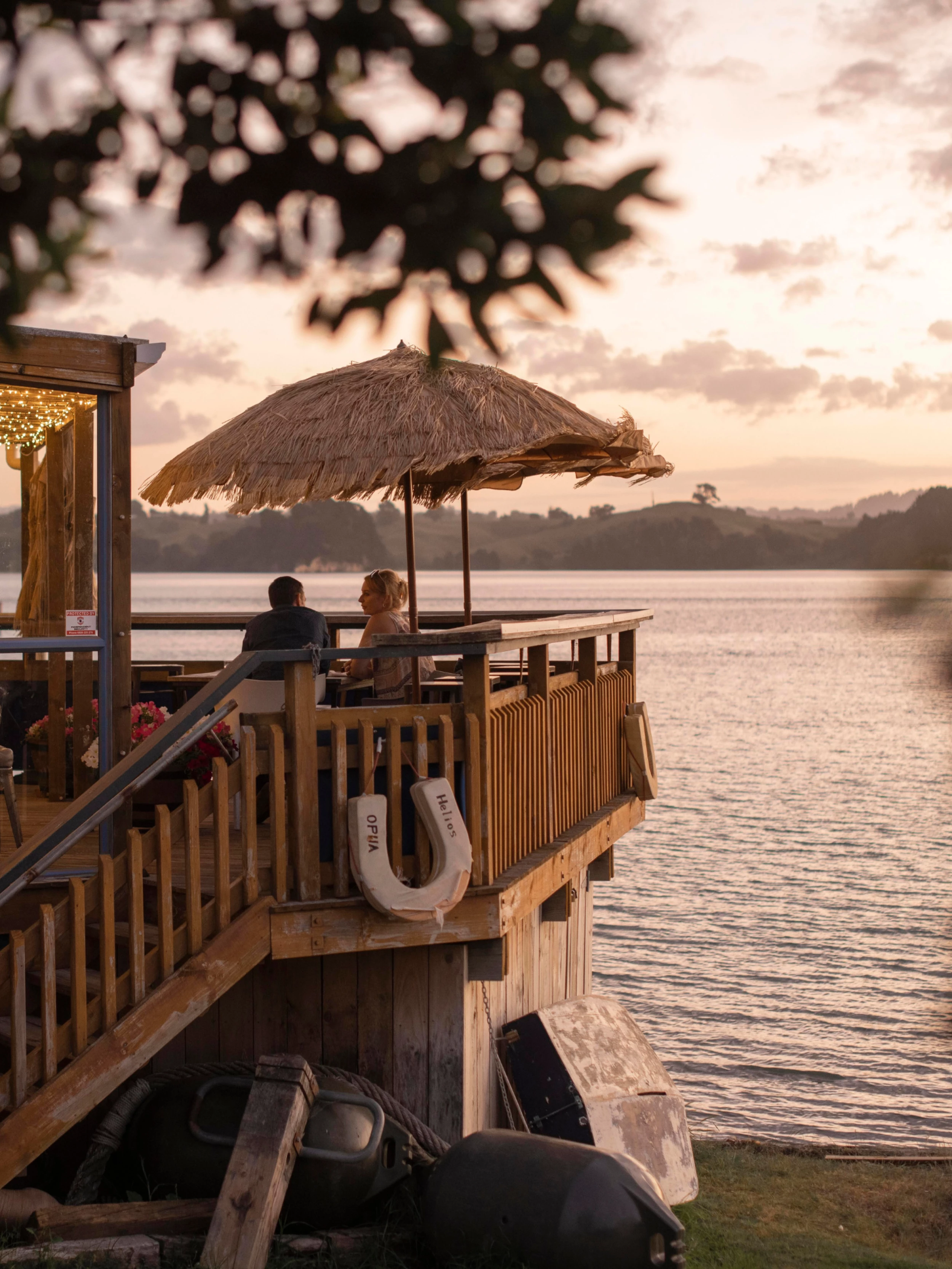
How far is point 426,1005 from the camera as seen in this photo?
6.85 meters

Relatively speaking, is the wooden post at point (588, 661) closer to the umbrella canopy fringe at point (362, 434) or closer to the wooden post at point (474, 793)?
the umbrella canopy fringe at point (362, 434)

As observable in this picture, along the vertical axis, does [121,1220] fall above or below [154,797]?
below

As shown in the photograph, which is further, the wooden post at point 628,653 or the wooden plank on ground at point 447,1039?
the wooden post at point 628,653

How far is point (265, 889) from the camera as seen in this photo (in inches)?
237

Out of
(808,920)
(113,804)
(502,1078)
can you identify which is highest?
(113,804)

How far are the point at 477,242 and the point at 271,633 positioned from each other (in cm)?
601

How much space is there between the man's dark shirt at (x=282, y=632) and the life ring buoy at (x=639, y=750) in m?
2.67

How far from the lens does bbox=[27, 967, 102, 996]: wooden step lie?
235 inches

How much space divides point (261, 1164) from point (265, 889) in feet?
3.77

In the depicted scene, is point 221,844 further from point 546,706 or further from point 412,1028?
point 546,706

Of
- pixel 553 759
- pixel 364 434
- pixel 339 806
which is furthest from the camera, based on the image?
pixel 553 759

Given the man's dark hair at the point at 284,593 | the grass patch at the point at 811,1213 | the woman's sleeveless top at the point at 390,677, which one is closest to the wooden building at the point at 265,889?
the woman's sleeveless top at the point at 390,677

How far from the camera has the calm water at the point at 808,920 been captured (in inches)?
41.0

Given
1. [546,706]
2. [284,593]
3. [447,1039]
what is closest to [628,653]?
[546,706]
